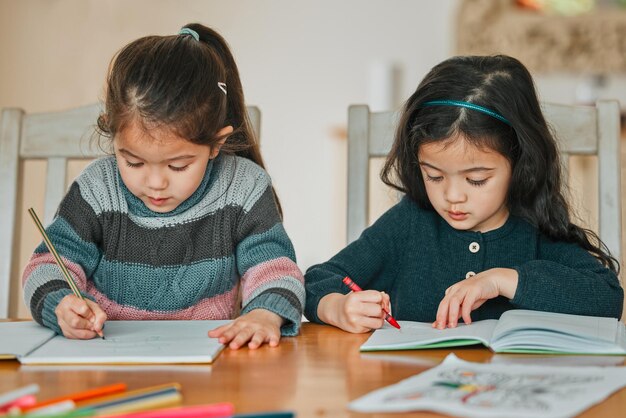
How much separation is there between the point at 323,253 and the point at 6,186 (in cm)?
236

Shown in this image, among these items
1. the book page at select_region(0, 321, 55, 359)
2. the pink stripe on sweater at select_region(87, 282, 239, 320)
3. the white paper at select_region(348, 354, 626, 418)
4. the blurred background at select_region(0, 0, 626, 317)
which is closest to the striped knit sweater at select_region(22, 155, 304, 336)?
the pink stripe on sweater at select_region(87, 282, 239, 320)

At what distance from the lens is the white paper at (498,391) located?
760 mm

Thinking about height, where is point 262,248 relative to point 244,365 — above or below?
above

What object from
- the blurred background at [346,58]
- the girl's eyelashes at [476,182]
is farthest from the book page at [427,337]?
the blurred background at [346,58]

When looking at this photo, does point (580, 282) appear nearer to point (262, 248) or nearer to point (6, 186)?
point (262, 248)

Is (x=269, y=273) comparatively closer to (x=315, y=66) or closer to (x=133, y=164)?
(x=133, y=164)

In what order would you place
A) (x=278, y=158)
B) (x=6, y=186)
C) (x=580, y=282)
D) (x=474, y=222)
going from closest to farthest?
(x=580, y=282) < (x=474, y=222) < (x=6, y=186) < (x=278, y=158)

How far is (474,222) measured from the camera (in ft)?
4.62

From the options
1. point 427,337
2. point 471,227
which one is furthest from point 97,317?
point 471,227

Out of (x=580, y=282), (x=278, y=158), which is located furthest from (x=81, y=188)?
(x=278, y=158)

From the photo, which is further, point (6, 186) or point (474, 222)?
point (6, 186)

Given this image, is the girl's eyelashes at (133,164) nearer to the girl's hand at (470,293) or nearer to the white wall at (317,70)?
the girl's hand at (470,293)

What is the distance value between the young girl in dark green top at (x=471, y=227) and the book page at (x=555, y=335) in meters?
0.13

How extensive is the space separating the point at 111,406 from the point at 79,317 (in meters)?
0.41
